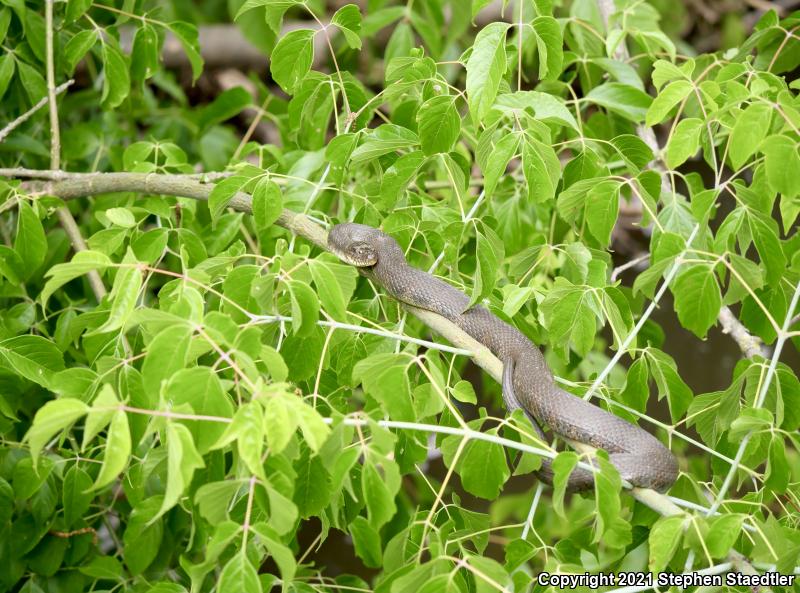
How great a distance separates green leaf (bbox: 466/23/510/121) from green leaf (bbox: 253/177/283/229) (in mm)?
539

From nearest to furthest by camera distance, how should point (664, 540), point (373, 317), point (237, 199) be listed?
point (664, 540) < point (373, 317) < point (237, 199)

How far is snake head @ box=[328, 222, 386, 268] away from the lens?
227 cm

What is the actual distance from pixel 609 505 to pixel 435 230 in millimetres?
948

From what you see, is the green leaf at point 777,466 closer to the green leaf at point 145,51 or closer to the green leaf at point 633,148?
the green leaf at point 633,148

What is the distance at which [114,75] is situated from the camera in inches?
105

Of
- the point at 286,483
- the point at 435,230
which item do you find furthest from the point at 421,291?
the point at 286,483

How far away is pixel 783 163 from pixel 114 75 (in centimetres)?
188

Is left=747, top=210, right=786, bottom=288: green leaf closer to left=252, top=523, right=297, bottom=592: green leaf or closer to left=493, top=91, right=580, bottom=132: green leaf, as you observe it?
left=493, top=91, right=580, bottom=132: green leaf

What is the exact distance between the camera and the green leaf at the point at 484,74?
1.75 meters

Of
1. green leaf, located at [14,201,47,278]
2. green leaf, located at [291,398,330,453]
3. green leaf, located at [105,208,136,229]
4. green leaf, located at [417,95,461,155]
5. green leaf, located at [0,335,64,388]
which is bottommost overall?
green leaf, located at [0,335,64,388]

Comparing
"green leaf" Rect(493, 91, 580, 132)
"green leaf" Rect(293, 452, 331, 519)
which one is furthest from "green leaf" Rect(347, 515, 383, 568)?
"green leaf" Rect(493, 91, 580, 132)

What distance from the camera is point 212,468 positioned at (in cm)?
163

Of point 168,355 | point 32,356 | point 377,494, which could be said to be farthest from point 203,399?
point 32,356

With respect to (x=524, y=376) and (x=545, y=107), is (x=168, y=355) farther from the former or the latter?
(x=545, y=107)
